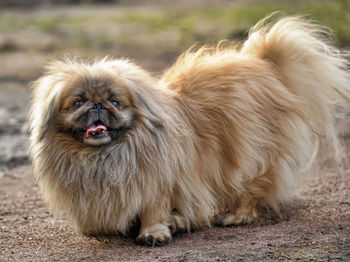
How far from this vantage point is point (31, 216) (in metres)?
5.23

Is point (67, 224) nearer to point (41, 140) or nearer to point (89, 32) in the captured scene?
point (41, 140)

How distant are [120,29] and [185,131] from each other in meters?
9.81

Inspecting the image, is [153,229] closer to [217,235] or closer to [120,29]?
[217,235]

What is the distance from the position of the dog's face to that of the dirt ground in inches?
31.0

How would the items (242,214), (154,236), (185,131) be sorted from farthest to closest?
1. (242,214)
2. (185,131)
3. (154,236)

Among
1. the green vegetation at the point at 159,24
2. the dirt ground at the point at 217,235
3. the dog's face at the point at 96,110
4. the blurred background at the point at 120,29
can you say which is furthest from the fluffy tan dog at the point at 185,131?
the green vegetation at the point at 159,24

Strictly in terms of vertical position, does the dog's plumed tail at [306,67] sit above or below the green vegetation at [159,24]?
above

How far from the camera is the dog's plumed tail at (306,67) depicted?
17.0 ft

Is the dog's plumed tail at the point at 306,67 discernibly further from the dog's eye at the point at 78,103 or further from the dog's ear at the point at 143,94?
the dog's eye at the point at 78,103

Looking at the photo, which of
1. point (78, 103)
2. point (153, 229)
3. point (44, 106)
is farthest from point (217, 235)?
point (44, 106)

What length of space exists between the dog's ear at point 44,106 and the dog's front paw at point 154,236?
0.98 m

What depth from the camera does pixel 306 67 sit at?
5246 mm

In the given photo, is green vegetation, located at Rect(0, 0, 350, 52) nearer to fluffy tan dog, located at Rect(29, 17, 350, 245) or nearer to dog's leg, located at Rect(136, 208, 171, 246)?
fluffy tan dog, located at Rect(29, 17, 350, 245)

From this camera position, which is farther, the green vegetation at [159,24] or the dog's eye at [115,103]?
the green vegetation at [159,24]
